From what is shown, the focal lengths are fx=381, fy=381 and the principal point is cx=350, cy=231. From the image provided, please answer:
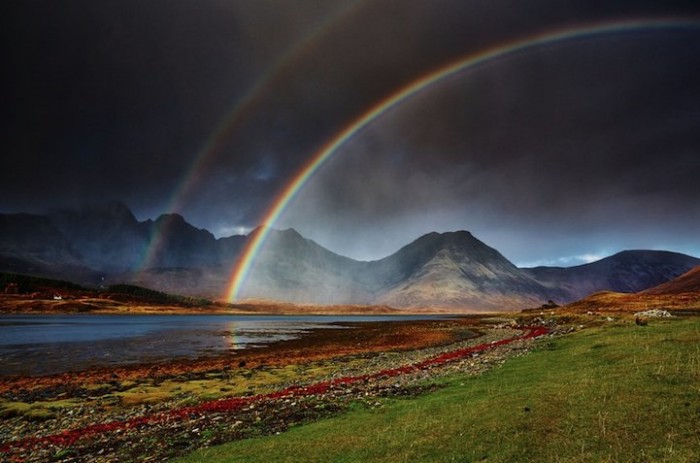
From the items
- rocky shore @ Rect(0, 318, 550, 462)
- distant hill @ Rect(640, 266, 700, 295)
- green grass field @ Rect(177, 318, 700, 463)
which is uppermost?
distant hill @ Rect(640, 266, 700, 295)

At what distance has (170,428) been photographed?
22.2m

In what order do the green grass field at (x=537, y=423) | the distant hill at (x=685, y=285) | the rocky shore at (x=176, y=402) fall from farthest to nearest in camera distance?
1. the distant hill at (x=685, y=285)
2. the rocky shore at (x=176, y=402)
3. the green grass field at (x=537, y=423)

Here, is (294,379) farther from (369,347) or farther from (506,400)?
(369,347)

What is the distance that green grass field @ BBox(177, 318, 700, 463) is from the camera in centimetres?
1127

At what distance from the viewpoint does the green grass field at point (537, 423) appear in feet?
37.0

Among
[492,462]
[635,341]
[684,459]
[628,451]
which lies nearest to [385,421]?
[492,462]

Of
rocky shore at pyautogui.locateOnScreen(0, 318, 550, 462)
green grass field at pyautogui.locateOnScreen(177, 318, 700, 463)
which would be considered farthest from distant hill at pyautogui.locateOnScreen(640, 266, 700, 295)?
green grass field at pyautogui.locateOnScreen(177, 318, 700, 463)

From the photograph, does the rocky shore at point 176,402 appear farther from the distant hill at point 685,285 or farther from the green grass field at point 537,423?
the distant hill at point 685,285

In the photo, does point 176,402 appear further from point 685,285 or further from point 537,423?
point 685,285

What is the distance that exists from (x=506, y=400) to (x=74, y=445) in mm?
22940

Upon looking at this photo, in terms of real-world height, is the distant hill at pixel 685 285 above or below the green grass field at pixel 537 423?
above

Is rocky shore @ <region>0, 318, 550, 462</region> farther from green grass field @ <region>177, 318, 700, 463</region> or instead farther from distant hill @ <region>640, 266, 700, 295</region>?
distant hill @ <region>640, 266, 700, 295</region>

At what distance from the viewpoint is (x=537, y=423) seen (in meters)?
13.6

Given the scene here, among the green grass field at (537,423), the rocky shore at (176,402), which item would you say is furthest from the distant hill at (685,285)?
the green grass field at (537,423)
